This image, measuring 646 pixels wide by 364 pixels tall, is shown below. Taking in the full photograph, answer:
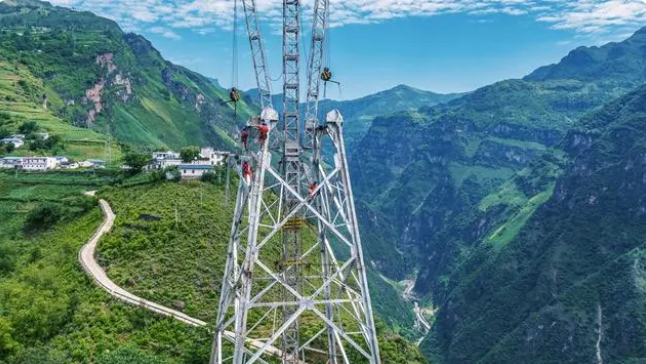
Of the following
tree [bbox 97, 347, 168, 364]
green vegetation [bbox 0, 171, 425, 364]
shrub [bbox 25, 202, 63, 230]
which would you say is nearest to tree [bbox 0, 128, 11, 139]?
green vegetation [bbox 0, 171, 425, 364]

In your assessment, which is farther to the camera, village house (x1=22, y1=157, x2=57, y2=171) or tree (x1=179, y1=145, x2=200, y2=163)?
village house (x1=22, y1=157, x2=57, y2=171)

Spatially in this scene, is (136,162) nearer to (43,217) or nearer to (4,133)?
(43,217)

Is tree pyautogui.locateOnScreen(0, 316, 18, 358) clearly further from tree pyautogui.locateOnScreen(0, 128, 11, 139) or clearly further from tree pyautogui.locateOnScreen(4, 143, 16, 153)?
tree pyautogui.locateOnScreen(0, 128, 11, 139)

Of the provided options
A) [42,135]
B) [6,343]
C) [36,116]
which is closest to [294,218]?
[6,343]

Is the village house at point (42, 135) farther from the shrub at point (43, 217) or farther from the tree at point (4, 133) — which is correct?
the shrub at point (43, 217)

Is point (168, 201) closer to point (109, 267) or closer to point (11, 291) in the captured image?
point (109, 267)

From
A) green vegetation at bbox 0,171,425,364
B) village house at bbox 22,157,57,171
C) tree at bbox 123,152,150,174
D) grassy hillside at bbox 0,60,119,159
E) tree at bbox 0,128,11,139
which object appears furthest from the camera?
grassy hillside at bbox 0,60,119,159

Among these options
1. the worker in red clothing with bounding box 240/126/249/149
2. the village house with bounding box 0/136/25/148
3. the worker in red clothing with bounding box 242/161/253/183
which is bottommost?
the village house with bounding box 0/136/25/148

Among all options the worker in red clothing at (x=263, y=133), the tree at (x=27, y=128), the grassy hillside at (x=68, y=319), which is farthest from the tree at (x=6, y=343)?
the tree at (x=27, y=128)

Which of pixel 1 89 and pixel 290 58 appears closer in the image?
pixel 290 58

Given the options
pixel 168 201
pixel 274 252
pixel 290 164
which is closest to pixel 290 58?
pixel 290 164
